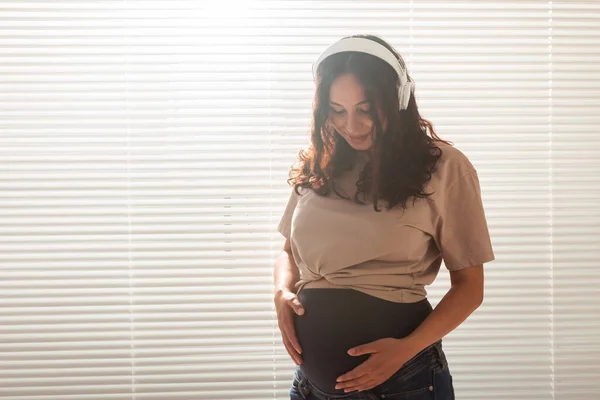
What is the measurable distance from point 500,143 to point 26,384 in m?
1.70

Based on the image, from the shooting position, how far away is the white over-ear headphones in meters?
1.42

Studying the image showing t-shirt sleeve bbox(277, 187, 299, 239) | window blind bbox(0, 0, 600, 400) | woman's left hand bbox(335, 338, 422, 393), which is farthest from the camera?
window blind bbox(0, 0, 600, 400)

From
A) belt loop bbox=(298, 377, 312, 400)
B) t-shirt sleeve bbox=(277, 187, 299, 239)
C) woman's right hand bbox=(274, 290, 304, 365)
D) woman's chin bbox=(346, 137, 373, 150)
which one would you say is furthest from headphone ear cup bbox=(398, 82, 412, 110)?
belt loop bbox=(298, 377, 312, 400)

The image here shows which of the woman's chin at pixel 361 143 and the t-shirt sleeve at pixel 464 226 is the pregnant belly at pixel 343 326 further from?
the woman's chin at pixel 361 143

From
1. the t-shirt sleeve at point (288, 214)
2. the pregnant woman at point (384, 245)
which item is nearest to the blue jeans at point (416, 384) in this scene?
the pregnant woman at point (384, 245)

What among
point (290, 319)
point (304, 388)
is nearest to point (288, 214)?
point (290, 319)

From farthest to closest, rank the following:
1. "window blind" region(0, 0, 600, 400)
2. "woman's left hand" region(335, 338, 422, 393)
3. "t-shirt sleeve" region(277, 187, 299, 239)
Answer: "window blind" region(0, 0, 600, 400)
"t-shirt sleeve" region(277, 187, 299, 239)
"woman's left hand" region(335, 338, 422, 393)

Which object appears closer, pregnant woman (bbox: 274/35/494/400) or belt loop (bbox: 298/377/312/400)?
pregnant woman (bbox: 274/35/494/400)

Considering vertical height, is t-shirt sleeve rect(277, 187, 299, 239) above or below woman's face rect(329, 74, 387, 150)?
below

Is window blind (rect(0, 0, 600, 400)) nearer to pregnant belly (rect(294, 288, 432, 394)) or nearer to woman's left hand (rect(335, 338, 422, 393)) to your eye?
pregnant belly (rect(294, 288, 432, 394))

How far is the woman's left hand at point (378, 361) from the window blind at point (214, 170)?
777 millimetres

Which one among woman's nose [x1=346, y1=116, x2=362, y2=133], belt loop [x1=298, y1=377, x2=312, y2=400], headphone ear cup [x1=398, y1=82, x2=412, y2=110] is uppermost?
headphone ear cup [x1=398, y1=82, x2=412, y2=110]

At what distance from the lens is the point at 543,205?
2145mm

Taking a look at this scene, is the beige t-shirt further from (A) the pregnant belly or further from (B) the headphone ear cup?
(B) the headphone ear cup
